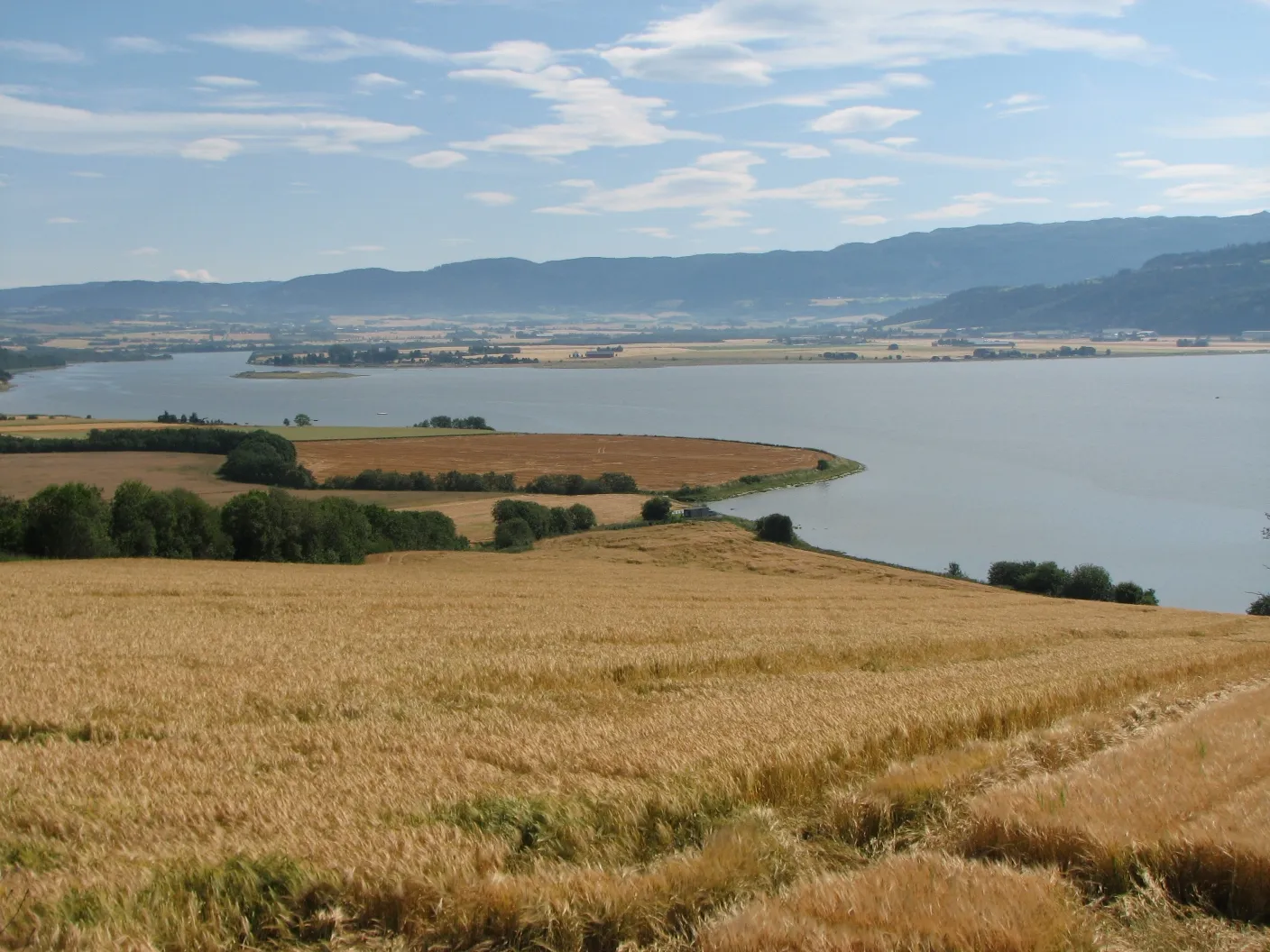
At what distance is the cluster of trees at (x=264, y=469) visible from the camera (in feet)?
254

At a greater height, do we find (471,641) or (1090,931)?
(1090,931)

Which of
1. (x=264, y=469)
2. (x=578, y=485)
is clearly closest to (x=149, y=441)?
(x=264, y=469)

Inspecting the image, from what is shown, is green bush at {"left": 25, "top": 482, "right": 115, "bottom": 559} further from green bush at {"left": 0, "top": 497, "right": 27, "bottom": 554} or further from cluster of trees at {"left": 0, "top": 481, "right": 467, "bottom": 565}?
green bush at {"left": 0, "top": 497, "right": 27, "bottom": 554}

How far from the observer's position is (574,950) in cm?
413

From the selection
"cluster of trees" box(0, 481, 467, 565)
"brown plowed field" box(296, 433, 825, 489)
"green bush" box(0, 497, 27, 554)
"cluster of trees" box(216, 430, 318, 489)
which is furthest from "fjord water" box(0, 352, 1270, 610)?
"green bush" box(0, 497, 27, 554)

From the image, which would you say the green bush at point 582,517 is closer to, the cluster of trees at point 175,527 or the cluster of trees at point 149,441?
the cluster of trees at point 175,527

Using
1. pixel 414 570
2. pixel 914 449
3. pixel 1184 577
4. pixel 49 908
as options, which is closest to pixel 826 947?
pixel 49 908

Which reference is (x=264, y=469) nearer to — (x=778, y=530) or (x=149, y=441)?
(x=149, y=441)

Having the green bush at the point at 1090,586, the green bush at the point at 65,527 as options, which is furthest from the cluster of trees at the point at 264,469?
the green bush at the point at 1090,586

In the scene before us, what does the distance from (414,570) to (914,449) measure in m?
76.7

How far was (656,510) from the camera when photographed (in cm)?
6731

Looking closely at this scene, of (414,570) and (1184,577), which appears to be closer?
(414,570)

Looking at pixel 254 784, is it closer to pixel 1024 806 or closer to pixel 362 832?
pixel 362 832

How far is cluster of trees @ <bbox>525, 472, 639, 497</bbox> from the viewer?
78.7 meters
